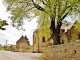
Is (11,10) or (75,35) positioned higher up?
(11,10)

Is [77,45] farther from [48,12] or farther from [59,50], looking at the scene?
[48,12]

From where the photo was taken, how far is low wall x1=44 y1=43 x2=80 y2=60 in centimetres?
684

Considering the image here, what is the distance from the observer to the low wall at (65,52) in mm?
6840

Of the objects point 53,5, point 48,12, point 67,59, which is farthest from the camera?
point 53,5

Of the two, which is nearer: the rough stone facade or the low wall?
the low wall

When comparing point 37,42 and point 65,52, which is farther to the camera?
point 37,42

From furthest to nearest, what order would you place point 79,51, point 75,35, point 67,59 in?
1. point 75,35
2. point 67,59
3. point 79,51

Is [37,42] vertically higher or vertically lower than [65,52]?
lower

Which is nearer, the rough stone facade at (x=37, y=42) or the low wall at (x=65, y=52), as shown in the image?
the low wall at (x=65, y=52)

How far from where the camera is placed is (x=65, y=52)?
7832 millimetres

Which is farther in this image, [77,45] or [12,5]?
Answer: [12,5]

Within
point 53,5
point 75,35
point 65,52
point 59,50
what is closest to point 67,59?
point 65,52

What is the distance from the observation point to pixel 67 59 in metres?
7.51

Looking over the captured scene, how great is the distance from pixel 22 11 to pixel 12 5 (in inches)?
58.9
